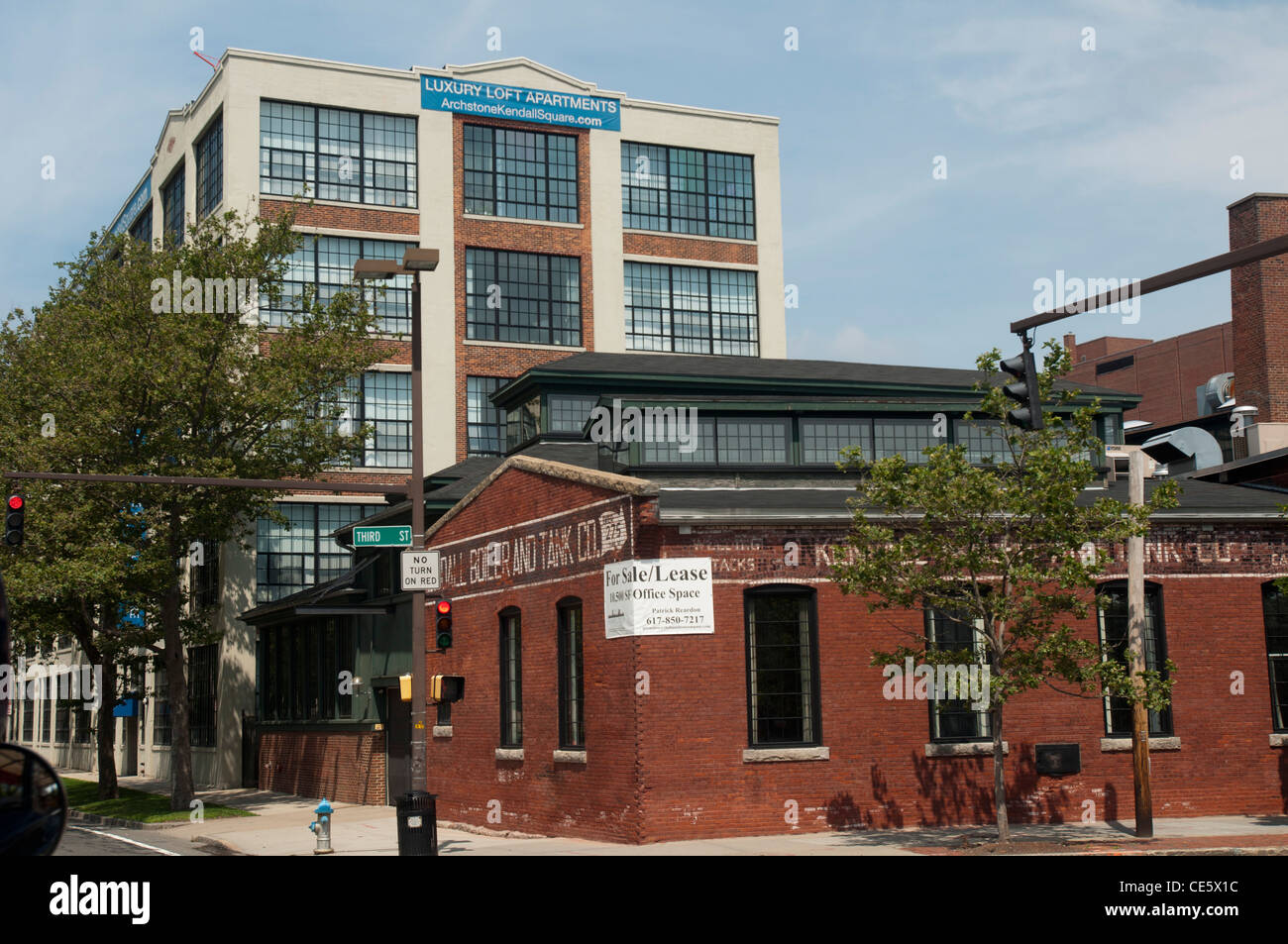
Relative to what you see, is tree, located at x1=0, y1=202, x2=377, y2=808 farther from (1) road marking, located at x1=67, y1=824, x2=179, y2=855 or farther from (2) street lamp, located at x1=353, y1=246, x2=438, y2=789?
(2) street lamp, located at x1=353, y1=246, x2=438, y2=789

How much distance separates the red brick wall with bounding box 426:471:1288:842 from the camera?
2219 cm

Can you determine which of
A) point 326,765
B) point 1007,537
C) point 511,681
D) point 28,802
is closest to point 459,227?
point 326,765

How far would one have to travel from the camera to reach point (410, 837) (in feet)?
68.4

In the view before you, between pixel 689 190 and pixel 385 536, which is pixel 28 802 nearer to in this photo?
pixel 385 536

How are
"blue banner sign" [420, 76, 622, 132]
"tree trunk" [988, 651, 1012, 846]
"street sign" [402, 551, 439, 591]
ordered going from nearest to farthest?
"tree trunk" [988, 651, 1012, 846] → "street sign" [402, 551, 439, 591] → "blue banner sign" [420, 76, 622, 132]

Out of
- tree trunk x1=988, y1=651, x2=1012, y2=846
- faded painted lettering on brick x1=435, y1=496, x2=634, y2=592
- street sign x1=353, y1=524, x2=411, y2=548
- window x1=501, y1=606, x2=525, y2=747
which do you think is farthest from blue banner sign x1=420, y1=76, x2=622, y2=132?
tree trunk x1=988, y1=651, x2=1012, y2=846

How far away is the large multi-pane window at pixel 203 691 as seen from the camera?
155 feet

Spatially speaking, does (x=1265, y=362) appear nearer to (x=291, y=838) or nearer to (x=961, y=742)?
(x=961, y=742)

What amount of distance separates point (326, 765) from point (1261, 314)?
1429 inches

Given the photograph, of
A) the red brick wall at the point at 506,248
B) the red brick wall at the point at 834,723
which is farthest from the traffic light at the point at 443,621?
the red brick wall at the point at 506,248

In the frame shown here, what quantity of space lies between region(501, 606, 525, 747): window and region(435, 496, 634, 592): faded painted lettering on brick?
914 millimetres

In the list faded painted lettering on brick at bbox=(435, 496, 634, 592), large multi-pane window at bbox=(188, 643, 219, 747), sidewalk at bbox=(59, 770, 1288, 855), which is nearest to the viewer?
sidewalk at bbox=(59, 770, 1288, 855)

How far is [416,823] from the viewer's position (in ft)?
68.2

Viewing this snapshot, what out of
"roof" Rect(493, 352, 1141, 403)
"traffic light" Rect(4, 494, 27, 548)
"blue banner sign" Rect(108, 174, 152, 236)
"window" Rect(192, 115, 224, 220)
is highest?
"blue banner sign" Rect(108, 174, 152, 236)
